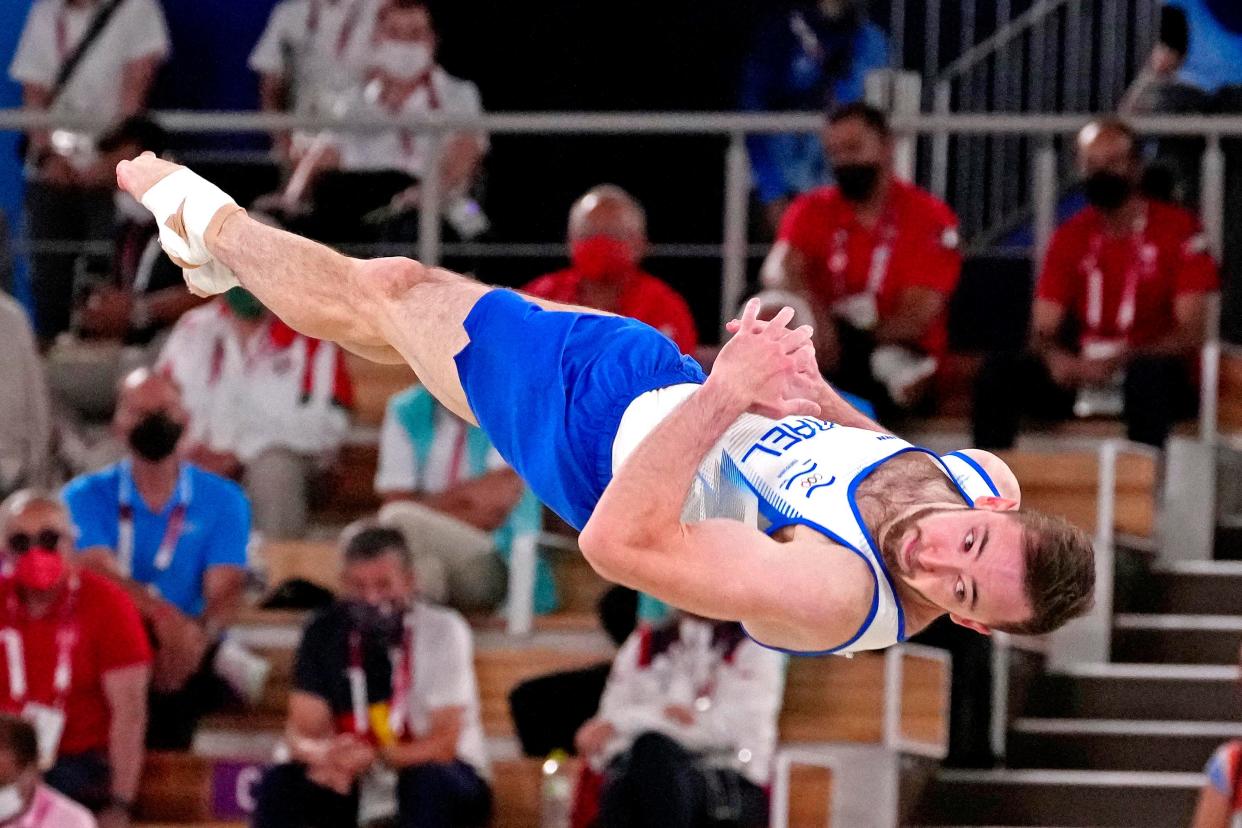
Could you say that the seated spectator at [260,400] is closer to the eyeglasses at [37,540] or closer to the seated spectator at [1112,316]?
the eyeglasses at [37,540]

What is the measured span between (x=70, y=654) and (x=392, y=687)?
0.96 meters

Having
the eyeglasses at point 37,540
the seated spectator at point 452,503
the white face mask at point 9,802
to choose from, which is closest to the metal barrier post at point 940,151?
Result: the seated spectator at point 452,503

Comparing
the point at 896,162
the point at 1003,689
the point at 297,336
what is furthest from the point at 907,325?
the point at 297,336

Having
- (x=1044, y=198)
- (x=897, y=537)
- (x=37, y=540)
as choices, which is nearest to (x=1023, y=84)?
(x=1044, y=198)

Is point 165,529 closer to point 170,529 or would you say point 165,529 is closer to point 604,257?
point 170,529

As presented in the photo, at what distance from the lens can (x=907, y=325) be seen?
7.25 metres

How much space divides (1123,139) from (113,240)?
3.61 meters

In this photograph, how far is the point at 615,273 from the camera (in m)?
7.23

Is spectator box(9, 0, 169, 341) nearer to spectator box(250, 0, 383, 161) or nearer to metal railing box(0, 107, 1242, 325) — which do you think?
spectator box(250, 0, 383, 161)

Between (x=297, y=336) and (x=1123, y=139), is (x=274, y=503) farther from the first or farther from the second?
(x=1123, y=139)

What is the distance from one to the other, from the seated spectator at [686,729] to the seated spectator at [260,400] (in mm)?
1512

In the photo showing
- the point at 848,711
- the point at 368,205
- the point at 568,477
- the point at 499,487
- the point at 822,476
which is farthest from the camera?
the point at 368,205

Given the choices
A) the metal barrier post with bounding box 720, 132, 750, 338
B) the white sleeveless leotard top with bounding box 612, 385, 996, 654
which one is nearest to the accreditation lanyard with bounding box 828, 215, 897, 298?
the metal barrier post with bounding box 720, 132, 750, 338

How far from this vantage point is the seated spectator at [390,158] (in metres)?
8.19
